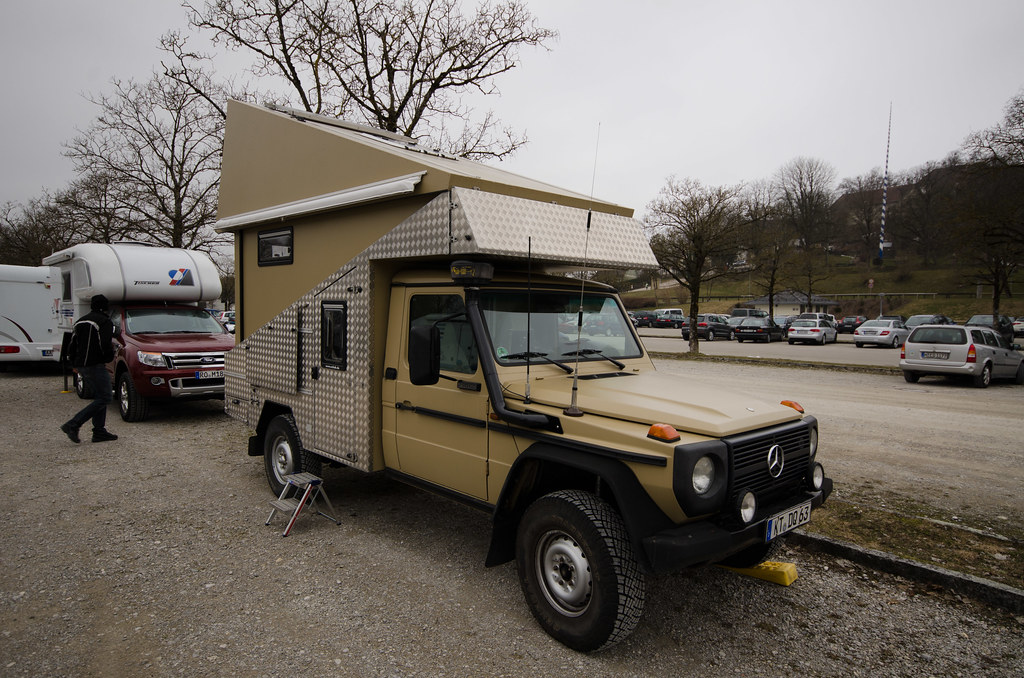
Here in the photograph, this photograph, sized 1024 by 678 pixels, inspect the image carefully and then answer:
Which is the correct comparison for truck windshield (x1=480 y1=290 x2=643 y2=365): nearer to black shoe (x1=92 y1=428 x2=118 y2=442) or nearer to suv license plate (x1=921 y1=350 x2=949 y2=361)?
black shoe (x1=92 y1=428 x2=118 y2=442)

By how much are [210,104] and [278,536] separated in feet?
66.6

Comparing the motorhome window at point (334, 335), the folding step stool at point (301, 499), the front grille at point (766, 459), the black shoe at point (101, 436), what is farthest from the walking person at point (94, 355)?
the front grille at point (766, 459)

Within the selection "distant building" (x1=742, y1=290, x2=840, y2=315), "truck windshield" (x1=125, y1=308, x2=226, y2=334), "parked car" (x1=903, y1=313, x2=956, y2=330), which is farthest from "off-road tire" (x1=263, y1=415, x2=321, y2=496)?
"distant building" (x1=742, y1=290, x2=840, y2=315)

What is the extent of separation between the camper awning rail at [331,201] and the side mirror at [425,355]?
3.62 feet

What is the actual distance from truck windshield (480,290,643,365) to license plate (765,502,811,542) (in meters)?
1.65

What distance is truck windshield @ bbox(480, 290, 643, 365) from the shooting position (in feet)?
13.6

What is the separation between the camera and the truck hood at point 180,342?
10.1 m

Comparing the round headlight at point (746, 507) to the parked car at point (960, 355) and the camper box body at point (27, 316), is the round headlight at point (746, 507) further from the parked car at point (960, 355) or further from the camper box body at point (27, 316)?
the camper box body at point (27, 316)

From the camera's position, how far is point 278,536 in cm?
510

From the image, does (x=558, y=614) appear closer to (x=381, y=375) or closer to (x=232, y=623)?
(x=232, y=623)

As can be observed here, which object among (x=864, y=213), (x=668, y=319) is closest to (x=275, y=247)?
(x=668, y=319)

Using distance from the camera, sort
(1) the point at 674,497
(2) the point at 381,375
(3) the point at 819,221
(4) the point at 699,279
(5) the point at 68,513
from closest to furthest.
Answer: (1) the point at 674,497, (2) the point at 381,375, (5) the point at 68,513, (4) the point at 699,279, (3) the point at 819,221

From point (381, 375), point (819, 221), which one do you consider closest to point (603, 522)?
point (381, 375)

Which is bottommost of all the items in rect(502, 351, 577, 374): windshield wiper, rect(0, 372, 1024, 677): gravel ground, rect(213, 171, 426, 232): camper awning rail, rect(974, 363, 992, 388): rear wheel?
rect(0, 372, 1024, 677): gravel ground
